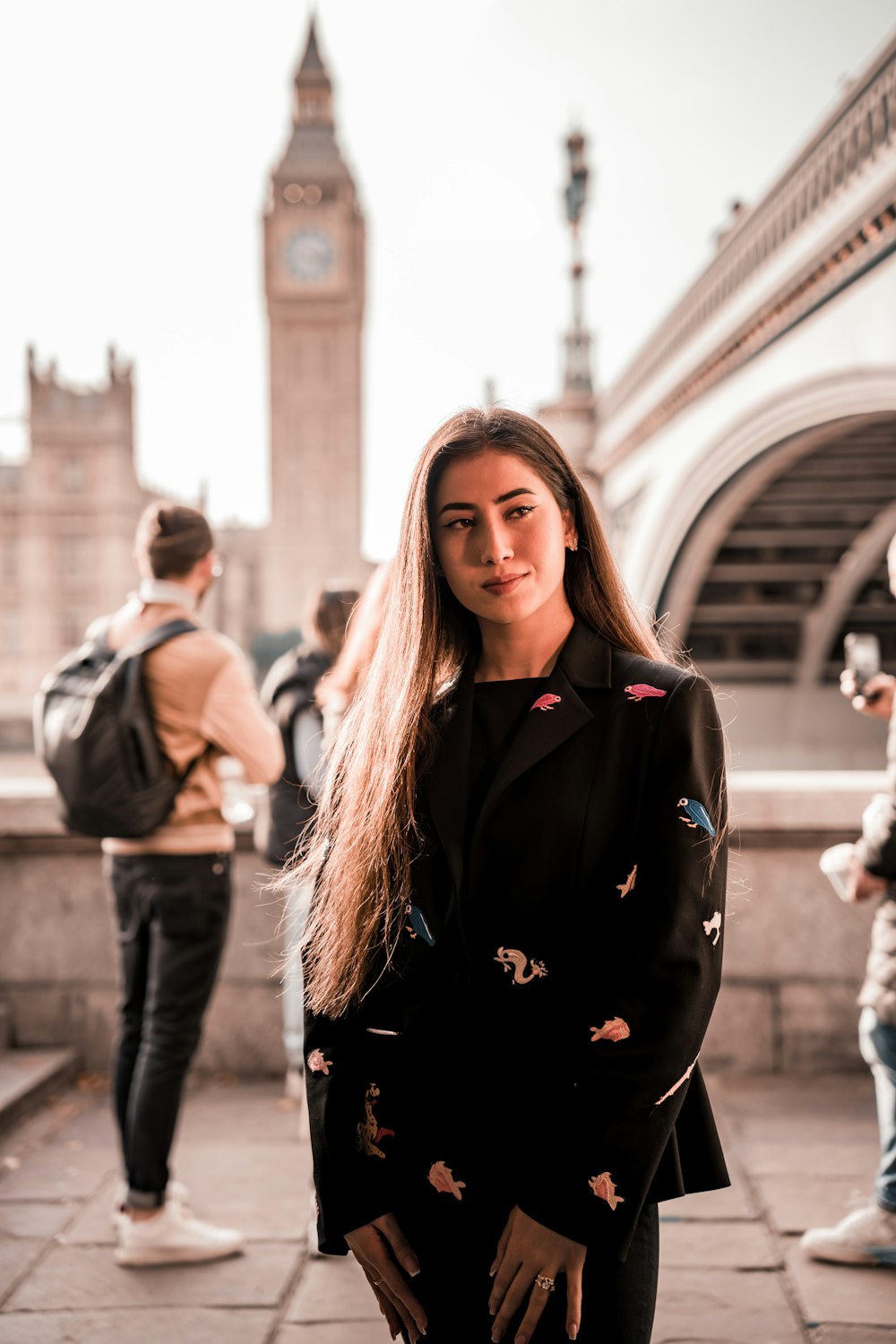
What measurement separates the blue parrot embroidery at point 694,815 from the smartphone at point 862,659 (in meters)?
1.43

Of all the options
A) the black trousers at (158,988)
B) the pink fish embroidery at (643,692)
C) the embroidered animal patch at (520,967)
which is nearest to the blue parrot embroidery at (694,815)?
the pink fish embroidery at (643,692)

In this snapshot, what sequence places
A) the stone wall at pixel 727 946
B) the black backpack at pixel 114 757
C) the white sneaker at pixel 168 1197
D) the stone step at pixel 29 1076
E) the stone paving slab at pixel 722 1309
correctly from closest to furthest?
the stone paving slab at pixel 722 1309, the black backpack at pixel 114 757, the white sneaker at pixel 168 1197, the stone step at pixel 29 1076, the stone wall at pixel 727 946

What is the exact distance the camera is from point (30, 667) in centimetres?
6631

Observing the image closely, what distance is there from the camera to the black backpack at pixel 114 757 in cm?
269

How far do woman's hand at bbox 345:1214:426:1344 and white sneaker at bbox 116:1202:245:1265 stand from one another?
1.46 m

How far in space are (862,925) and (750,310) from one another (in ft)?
34.1

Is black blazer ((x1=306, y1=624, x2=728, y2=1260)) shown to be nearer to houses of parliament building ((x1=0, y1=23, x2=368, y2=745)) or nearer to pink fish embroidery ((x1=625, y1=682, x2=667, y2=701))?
pink fish embroidery ((x1=625, y1=682, x2=667, y2=701))

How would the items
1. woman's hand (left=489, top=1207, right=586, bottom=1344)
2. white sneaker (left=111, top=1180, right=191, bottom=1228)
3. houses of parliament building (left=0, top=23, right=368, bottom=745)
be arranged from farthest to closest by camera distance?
houses of parliament building (left=0, top=23, right=368, bottom=745), white sneaker (left=111, top=1180, right=191, bottom=1228), woman's hand (left=489, top=1207, right=586, bottom=1344)

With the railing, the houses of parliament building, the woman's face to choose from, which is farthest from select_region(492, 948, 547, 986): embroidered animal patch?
the houses of parliament building

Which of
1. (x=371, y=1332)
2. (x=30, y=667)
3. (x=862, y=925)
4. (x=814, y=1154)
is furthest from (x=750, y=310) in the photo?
(x=30, y=667)

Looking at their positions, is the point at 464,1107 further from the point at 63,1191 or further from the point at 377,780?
the point at 63,1191

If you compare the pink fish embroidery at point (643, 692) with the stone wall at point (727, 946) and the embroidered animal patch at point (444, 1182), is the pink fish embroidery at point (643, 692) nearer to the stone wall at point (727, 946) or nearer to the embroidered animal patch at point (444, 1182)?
the embroidered animal patch at point (444, 1182)

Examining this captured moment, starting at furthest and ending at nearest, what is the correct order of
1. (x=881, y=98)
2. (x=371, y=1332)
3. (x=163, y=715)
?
(x=881, y=98) < (x=163, y=715) < (x=371, y=1332)

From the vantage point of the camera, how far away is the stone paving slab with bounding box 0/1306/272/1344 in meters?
2.46
